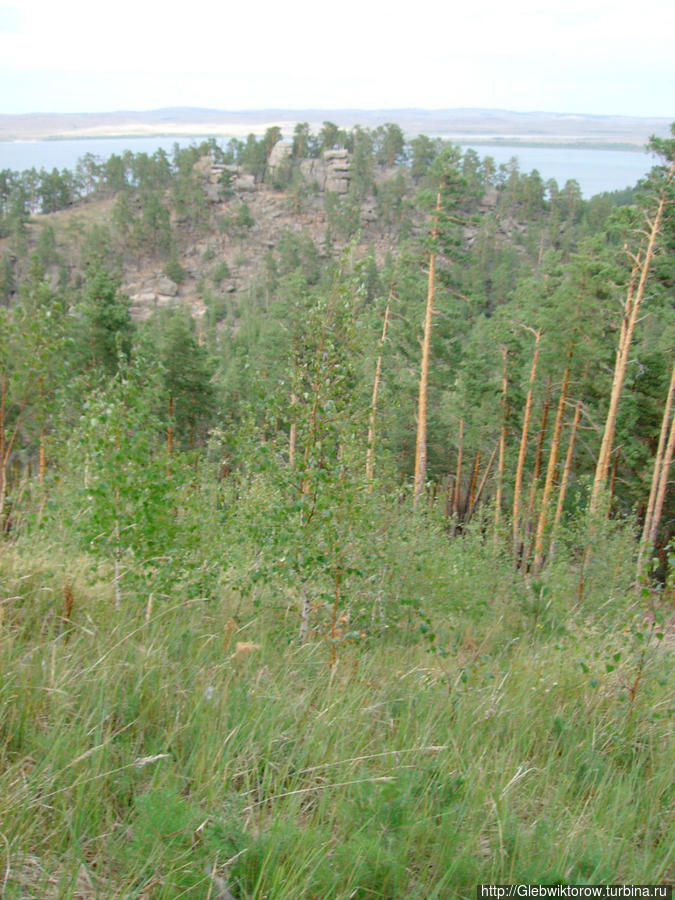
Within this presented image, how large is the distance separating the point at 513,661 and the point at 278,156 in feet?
384

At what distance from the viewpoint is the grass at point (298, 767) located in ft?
5.94

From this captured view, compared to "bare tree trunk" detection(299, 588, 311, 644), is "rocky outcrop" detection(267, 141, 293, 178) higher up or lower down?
higher up

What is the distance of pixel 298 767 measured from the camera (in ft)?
7.53

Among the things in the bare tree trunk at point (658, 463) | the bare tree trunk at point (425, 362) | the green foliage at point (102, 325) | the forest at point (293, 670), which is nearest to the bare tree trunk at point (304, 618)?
the forest at point (293, 670)

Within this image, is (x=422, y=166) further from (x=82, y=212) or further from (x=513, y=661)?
(x=513, y=661)

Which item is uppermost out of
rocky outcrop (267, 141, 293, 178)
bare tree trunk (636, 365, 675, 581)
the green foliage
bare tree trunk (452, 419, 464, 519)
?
rocky outcrop (267, 141, 293, 178)

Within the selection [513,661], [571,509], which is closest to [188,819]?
[513,661]

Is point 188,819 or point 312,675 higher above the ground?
point 188,819

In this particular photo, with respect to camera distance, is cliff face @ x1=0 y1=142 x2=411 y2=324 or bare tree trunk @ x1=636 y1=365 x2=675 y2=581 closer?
bare tree trunk @ x1=636 y1=365 x2=675 y2=581

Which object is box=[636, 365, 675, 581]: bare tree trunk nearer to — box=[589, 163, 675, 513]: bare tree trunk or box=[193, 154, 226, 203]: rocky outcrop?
box=[589, 163, 675, 513]: bare tree trunk

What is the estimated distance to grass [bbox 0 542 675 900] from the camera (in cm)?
181

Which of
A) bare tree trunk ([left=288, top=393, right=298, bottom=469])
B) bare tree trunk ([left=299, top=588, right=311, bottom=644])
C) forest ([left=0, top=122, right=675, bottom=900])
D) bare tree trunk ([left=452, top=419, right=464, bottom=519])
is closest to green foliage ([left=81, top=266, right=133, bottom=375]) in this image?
bare tree trunk ([left=452, top=419, right=464, bottom=519])

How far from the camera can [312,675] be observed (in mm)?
3285

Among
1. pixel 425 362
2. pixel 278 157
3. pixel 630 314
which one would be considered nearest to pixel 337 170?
pixel 278 157
